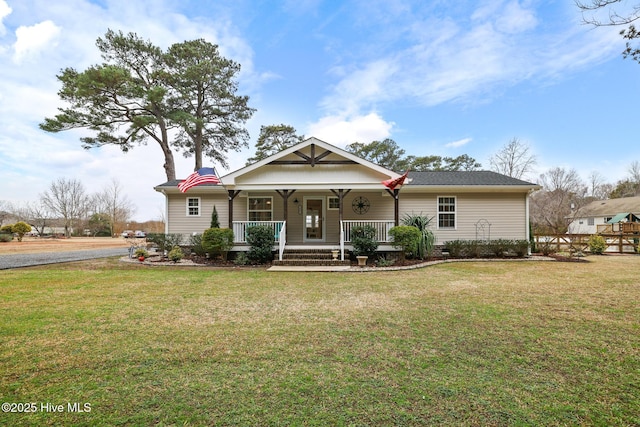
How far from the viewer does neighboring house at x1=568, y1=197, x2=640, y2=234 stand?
29.6 m

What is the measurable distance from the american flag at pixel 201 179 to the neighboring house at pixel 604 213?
34.3m

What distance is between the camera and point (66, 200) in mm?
38125

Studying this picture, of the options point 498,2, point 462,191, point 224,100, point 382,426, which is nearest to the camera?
point 382,426

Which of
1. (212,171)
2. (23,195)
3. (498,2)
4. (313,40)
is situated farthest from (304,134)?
(23,195)

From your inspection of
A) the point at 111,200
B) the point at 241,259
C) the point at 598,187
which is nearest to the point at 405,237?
the point at 241,259

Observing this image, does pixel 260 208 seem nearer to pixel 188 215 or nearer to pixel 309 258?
pixel 188 215

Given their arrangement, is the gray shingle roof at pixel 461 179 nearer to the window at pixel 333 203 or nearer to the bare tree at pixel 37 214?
the window at pixel 333 203

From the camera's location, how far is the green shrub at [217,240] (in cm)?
1120

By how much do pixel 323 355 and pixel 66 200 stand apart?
48.0 metres

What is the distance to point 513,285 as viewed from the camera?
7195 millimetres

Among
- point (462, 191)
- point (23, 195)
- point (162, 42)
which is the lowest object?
point (462, 191)

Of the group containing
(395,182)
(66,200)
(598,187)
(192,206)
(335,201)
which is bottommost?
(192,206)

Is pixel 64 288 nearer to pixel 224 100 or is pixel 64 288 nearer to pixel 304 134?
pixel 224 100

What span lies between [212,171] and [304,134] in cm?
1716
